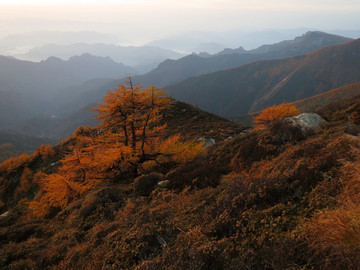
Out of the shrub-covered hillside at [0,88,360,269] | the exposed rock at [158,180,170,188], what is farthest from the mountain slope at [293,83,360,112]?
the exposed rock at [158,180,170,188]

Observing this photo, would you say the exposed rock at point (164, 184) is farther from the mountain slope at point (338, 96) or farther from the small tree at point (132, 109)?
the mountain slope at point (338, 96)

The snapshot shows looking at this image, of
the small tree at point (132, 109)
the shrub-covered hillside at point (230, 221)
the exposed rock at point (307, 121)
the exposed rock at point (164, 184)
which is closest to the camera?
the shrub-covered hillside at point (230, 221)

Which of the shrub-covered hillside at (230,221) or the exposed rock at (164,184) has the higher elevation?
the shrub-covered hillside at (230,221)

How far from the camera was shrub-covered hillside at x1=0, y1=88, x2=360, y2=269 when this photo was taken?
341cm

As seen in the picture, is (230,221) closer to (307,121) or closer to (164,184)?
(164,184)

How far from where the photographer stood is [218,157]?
11453mm

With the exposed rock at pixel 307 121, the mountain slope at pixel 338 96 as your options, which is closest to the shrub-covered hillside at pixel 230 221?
the exposed rock at pixel 307 121

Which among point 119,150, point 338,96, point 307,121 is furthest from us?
point 338,96

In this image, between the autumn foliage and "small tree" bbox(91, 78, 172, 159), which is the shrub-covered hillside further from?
"small tree" bbox(91, 78, 172, 159)

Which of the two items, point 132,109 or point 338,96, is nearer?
point 132,109

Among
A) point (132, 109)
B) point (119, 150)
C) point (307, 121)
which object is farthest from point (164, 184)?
point (307, 121)

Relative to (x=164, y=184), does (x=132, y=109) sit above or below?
above

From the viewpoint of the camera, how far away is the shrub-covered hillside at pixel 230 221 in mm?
3412

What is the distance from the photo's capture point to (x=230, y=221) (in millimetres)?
4582
